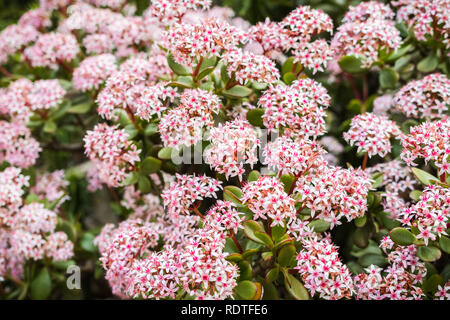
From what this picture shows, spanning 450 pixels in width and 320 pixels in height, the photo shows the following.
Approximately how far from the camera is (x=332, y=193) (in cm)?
122

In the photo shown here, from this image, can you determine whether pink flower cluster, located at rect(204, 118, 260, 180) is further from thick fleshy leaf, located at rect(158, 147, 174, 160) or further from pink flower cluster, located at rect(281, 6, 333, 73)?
pink flower cluster, located at rect(281, 6, 333, 73)

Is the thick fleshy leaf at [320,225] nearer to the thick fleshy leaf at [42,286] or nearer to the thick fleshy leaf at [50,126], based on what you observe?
the thick fleshy leaf at [42,286]

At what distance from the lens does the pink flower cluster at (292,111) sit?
4.50 ft

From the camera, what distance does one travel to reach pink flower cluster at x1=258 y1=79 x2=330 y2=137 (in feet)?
4.50

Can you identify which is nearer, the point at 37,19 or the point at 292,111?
the point at 292,111

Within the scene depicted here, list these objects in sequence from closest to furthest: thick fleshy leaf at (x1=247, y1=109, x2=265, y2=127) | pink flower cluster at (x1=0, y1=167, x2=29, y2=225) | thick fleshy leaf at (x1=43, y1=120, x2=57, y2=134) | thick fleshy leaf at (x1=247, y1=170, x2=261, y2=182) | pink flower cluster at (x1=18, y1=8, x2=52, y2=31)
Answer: thick fleshy leaf at (x1=247, y1=170, x2=261, y2=182), thick fleshy leaf at (x1=247, y1=109, x2=265, y2=127), pink flower cluster at (x1=0, y1=167, x2=29, y2=225), thick fleshy leaf at (x1=43, y1=120, x2=57, y2=134), pink flower cluster at (x1=18, y1=8, x2=52, y2=31)

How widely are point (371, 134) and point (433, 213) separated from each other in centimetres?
36

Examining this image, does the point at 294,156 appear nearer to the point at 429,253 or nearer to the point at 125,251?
the point at 429,253

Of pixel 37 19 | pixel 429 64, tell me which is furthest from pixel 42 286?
pixel 429 64

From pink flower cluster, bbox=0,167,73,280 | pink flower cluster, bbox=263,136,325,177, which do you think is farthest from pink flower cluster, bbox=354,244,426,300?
pink flower cluster, bbox=0,167,73,280

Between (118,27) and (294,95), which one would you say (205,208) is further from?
(118,27)

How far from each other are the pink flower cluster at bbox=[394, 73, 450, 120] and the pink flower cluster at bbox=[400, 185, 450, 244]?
1.45 feet
